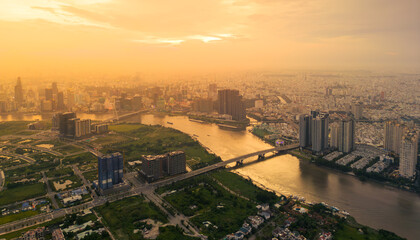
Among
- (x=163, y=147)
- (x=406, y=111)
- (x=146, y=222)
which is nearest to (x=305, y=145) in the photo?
(x=163, y=147)

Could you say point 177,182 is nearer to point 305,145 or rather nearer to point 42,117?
point 305,145

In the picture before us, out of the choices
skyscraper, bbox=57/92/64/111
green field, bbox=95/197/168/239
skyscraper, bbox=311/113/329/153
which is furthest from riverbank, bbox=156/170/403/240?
skyscraper, bbox=57/92/64/111

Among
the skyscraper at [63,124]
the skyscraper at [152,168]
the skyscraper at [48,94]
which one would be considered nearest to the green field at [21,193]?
Answer: the skyscraper at [152,168]

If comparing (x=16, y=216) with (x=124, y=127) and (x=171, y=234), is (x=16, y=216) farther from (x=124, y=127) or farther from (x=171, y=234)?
(x=124, y=127)

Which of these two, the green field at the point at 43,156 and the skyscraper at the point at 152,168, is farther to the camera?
the green field at the point at 43,156

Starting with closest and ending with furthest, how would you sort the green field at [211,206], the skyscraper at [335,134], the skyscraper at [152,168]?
1. the green field at [211,206]
2. the skyscraper at [152,168]
3. the skyscraper at [335,134]

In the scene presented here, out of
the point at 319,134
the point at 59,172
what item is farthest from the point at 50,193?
the point at 319,134

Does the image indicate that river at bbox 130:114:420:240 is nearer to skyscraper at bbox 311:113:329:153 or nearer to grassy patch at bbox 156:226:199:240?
skyscraper at bbox 311:113:329:153

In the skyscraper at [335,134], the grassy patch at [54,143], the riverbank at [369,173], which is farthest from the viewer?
the grassy patch at [54,143]

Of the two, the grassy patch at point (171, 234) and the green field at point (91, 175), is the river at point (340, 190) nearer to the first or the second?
the grassy patch at point (171, 234)
